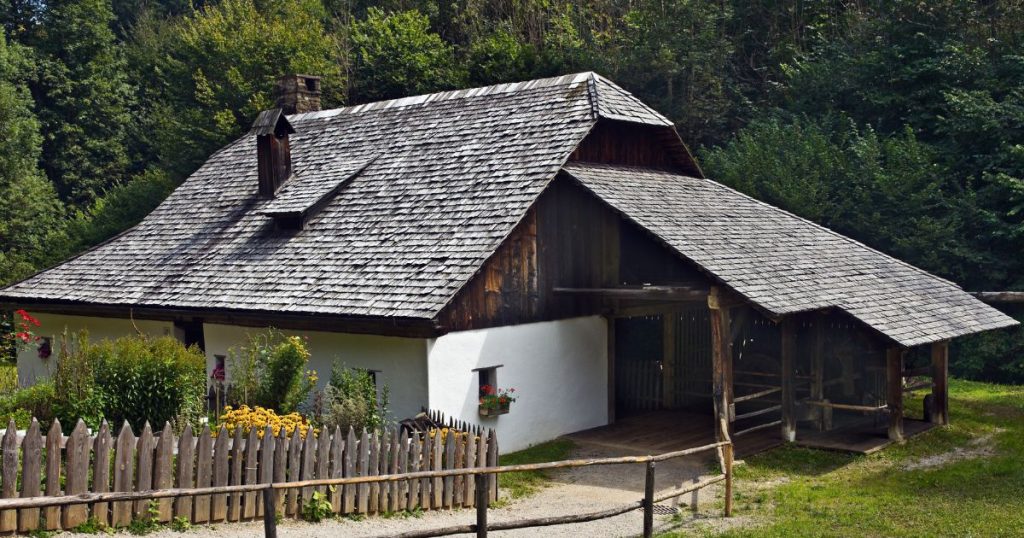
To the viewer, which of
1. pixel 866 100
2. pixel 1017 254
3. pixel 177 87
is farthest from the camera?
pixel 177 87

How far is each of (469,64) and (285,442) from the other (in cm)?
2507

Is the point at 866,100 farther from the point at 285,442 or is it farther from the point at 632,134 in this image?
the point at 285,442

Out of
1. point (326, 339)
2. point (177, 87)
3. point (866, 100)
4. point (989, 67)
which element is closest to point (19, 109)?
point (177, 87)

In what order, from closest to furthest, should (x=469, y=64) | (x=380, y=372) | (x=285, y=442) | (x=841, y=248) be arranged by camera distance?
1. (x=285, y=442)
2. (x=380, y=372)
3. (x=841, y=248)
4. (x=469, y=64)

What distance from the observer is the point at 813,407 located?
19.0 meters

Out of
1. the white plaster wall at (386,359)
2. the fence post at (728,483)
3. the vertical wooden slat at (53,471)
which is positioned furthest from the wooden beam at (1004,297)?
the vertical wooden slat at (53,471)

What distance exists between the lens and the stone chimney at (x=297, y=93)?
2777 cm

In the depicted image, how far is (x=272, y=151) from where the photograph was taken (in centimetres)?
2227

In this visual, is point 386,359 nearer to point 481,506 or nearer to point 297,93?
point 481,506

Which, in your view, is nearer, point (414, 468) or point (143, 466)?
point (143, 466)

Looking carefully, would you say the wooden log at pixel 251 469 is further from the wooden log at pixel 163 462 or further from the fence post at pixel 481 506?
the fence post at pixel 481 506

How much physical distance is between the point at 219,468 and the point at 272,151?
11858 mm

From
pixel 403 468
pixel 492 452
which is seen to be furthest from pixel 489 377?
pixel 403 468

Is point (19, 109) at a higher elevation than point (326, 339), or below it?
higher
